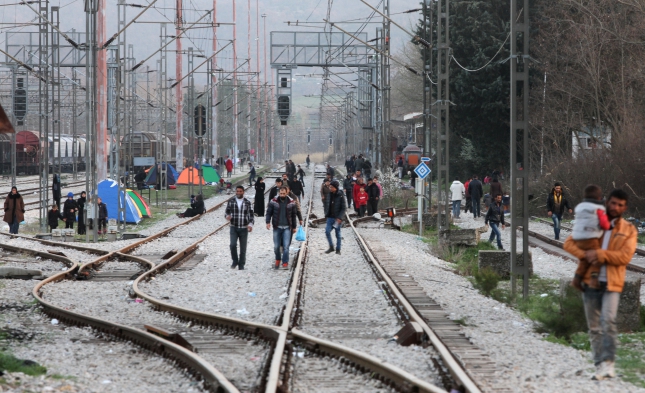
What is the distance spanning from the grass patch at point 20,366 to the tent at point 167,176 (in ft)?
151

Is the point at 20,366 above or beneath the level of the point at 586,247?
beneath

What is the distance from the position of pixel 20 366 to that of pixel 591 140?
120ft

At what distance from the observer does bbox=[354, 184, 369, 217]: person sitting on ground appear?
3744cm

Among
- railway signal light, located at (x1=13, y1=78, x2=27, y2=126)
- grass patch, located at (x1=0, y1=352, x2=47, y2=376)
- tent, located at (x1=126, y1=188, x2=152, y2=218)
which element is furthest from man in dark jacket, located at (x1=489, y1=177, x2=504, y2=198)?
grass patch, located at (x1=0, y1=352, x2=47, y2=376)

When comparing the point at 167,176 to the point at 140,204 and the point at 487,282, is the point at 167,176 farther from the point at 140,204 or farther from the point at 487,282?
the point at 487,282

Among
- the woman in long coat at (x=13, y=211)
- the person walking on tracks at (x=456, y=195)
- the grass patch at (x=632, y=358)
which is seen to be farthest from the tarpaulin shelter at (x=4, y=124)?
the person walking on tracks at (x=456, y=195)

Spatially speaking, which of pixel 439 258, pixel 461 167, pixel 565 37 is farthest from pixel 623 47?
pixel 461 167

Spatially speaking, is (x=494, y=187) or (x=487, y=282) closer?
(x=487, y=282)

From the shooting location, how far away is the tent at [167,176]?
58003 millimetres

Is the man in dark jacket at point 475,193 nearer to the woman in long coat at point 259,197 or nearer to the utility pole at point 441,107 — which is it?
the utility pole at point 441,107

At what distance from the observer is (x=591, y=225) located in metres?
8.80

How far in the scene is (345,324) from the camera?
12602mm

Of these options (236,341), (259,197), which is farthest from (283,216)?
(259,197)

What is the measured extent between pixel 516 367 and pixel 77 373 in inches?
169
